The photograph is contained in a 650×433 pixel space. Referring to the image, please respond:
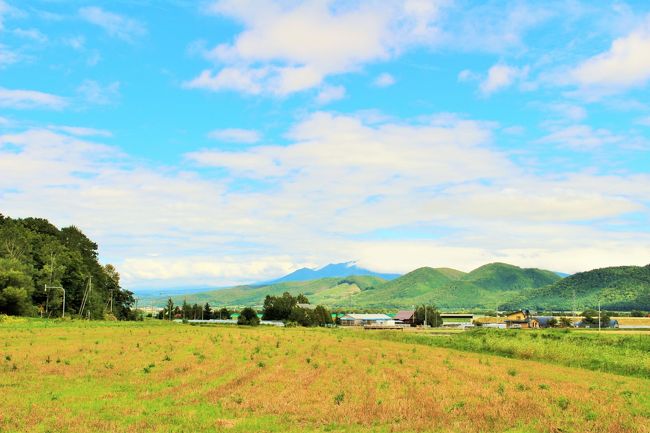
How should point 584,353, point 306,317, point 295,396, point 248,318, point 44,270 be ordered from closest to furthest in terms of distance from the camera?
point 295,396, point 584,353, point 44,270, point 248,318, point 306,317

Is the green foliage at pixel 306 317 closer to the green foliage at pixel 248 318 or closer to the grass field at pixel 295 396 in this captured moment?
the green foliage at pixel 248 318

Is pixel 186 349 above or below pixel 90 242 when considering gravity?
below

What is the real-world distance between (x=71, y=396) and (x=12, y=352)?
23370 millimetres

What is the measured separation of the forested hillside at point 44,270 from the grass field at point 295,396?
233 ft

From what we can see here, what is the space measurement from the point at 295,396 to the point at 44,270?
115 meters

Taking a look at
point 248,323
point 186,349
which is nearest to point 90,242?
point 248,323

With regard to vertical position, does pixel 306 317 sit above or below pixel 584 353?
below

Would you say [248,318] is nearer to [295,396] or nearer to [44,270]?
[44,270]

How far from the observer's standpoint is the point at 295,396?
91.9ft

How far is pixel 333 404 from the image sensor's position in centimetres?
2619

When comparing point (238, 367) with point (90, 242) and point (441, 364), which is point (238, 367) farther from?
point (90, 242)

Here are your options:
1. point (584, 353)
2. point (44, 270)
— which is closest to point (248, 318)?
point (44, 270)

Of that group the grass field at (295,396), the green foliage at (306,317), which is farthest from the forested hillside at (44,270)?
the grass field at (295,396)

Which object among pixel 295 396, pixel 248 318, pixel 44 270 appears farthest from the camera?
pixel 248 318
